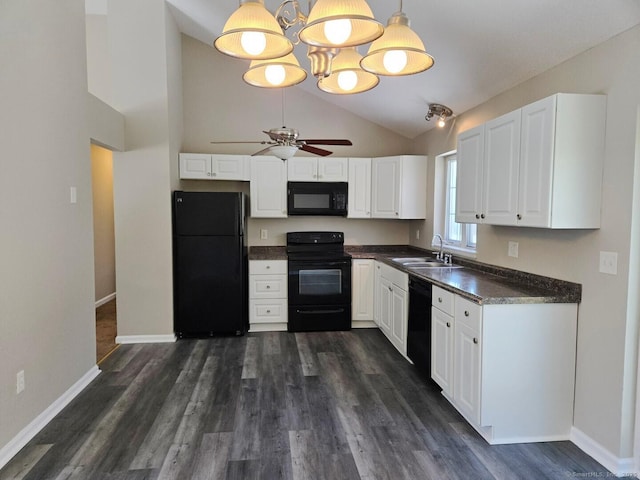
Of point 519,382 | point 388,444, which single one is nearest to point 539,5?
point 519,382

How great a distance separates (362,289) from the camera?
4.69m

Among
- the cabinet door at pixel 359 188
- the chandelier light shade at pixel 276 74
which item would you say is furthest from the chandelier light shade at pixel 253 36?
the cabinet door at pixel 359 188

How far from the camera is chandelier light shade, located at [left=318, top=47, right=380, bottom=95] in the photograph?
205 centimetres

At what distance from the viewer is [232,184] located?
4977mm

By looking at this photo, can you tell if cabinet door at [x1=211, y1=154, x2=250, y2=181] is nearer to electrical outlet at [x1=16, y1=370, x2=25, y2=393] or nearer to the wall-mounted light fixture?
the wall-mounted light fixture

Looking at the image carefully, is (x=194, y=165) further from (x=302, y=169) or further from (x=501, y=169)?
(x=501, y=169)

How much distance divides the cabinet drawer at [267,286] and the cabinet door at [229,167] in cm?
122

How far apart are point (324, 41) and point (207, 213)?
2.96 m

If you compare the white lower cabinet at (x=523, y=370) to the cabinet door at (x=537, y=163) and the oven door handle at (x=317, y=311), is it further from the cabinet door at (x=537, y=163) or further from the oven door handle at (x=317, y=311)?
the oven door handle at (x=317, y=311)

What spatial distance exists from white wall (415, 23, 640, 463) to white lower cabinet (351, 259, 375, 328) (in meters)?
2.33

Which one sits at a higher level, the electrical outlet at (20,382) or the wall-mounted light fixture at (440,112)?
the wall-mounted light fixture at (440,112)

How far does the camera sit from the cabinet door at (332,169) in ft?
15.9

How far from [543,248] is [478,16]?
5.05ft

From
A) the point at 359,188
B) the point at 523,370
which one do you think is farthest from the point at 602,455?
the point at 359,188
